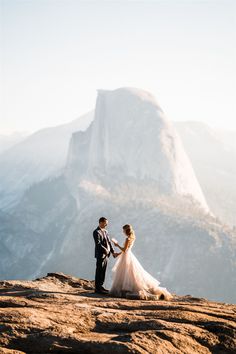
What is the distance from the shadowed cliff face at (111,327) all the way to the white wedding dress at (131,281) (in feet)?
4.77

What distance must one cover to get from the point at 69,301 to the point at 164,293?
3.12 meters

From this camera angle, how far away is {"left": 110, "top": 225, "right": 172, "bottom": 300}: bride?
13.9m

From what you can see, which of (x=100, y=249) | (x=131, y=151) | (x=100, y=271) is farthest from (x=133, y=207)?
(x=100, y=249)

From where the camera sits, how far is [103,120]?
16988cm

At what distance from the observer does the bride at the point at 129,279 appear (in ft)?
45.6

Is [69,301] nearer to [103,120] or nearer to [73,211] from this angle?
[73,211]

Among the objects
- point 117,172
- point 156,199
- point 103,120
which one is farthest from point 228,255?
point 103,120

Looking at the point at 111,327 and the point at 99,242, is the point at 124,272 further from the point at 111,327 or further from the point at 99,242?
the point at 111,327

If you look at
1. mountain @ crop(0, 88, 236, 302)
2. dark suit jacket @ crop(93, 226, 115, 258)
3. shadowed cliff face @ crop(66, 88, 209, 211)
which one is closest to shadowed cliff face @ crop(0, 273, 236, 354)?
dark suit jacket @ crop(93, 226, 115, 258)

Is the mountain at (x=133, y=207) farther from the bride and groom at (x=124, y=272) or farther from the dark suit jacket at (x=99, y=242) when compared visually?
the dark suit jacket at (x=99, y=242)

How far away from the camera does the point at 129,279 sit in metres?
14.1

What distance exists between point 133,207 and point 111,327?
370 feet

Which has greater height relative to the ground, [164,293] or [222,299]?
[222,299]

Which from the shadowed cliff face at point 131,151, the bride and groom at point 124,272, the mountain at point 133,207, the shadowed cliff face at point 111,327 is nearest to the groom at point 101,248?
the bride and groom at point 124,272
